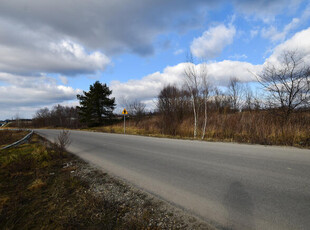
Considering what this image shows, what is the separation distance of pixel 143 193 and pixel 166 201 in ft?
2.11

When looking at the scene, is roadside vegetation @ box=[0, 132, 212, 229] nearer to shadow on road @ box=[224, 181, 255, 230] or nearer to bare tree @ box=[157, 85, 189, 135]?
shadow on road @ box=[224, 181, 255, 230]

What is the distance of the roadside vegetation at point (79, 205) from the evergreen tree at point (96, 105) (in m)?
32.2

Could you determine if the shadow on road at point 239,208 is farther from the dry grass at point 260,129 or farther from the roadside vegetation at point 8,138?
the roadside vegetation at point 8,138

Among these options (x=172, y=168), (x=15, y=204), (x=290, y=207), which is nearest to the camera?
(x=290, y=207)

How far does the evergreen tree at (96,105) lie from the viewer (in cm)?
3538

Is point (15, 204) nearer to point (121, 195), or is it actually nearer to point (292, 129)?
point (121, 195)

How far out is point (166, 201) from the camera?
309cm

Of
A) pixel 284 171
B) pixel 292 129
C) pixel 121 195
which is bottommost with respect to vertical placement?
pixel 121 195

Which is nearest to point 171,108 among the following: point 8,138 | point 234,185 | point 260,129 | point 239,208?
point 260,129

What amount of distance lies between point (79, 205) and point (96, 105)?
35.4m

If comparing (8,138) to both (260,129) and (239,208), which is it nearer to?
(239,208)

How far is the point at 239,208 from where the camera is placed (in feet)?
8.73

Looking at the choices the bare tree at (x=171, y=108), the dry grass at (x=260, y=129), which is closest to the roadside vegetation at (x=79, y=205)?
the dry grass at (x=260, y=129)

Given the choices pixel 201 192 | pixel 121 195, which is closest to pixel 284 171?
pixel 201 192
